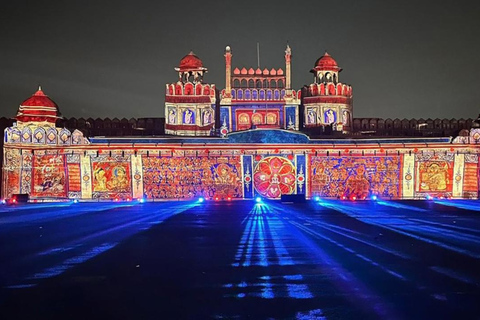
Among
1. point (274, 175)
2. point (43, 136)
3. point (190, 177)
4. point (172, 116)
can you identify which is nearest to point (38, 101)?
point (43, 136)

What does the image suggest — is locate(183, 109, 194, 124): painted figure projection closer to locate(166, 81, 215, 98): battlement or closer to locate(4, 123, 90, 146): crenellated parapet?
locate(166, 81, 215, 98): battlement

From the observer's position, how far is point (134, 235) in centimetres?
1311

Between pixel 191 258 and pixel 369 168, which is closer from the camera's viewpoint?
pixel 191 258

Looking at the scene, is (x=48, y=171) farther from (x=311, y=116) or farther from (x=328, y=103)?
(x=328, y=103)

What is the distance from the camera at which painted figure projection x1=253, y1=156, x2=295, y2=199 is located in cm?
2894

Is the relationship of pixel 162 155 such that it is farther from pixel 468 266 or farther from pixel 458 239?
pixel 468 266

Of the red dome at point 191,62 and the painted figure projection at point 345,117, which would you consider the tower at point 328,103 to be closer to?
the painted figure projection at point 345,117

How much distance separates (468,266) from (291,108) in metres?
30.0

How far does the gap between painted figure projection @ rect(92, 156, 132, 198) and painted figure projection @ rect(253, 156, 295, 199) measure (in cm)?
687

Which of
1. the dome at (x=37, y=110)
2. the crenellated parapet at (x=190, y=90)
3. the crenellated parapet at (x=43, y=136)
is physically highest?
the crenellated parapet at (x=190, y=90)

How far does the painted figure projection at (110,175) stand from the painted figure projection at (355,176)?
9.82m

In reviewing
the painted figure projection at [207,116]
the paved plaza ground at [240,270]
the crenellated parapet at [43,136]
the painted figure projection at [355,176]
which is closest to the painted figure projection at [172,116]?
the painted figure projection at [207,116]

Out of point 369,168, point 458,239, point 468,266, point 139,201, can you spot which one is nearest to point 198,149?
point 139,201

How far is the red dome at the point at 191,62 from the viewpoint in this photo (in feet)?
130
